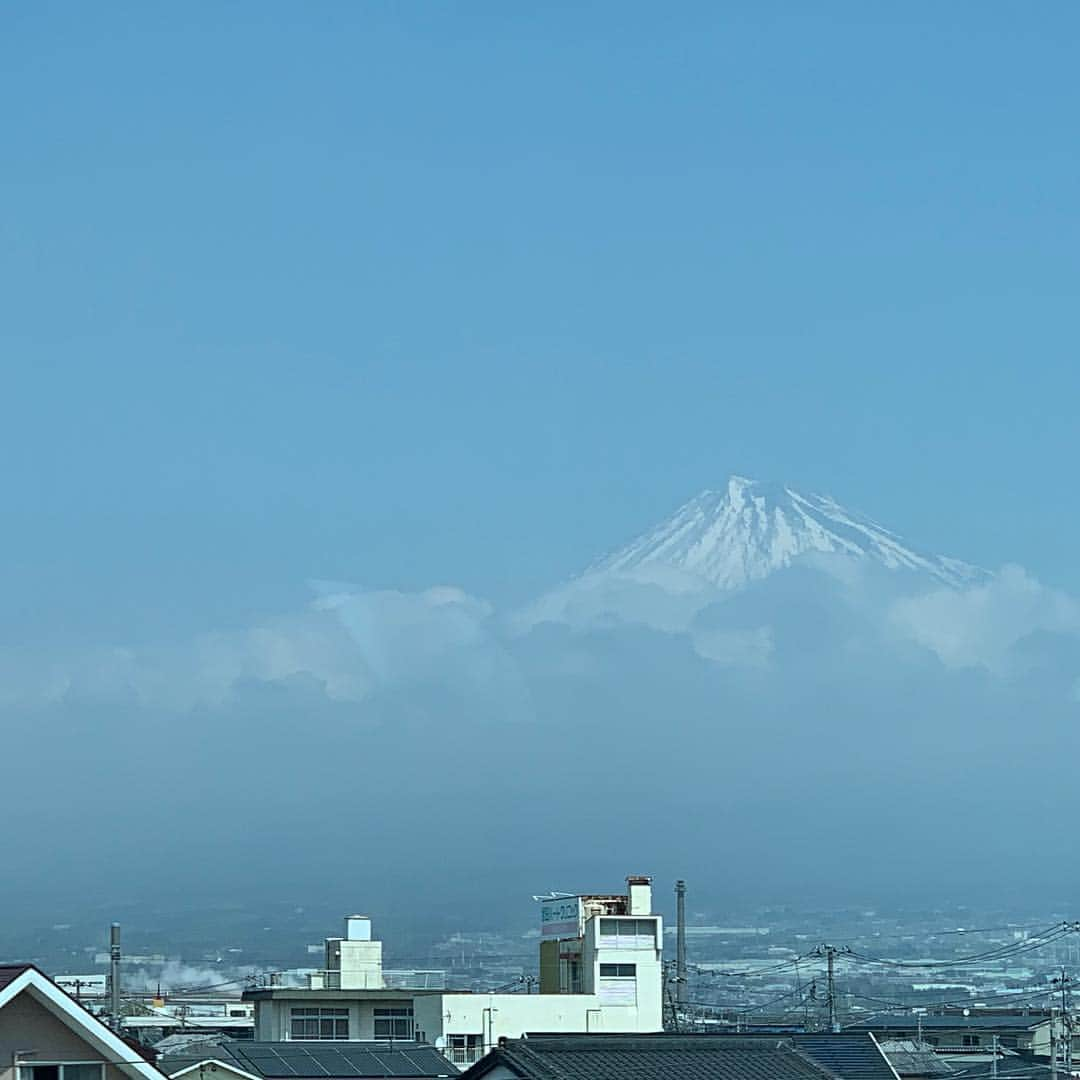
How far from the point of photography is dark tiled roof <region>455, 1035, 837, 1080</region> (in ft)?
93.1

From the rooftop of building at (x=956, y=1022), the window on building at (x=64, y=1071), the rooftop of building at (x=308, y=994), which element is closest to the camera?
the window on building at (x=64, y=1071)

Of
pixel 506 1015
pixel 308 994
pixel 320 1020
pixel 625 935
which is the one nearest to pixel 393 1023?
pixel 320 1020

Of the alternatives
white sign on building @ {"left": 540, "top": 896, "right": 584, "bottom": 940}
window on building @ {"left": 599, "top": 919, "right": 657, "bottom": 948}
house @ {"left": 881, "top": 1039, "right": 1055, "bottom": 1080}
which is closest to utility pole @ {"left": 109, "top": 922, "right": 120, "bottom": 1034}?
house @ {"left": 881, "top": 1039, "right": 1055, "bottom": 1080}

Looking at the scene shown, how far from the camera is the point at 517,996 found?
262ft

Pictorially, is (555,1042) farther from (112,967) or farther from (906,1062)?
(906,1062)

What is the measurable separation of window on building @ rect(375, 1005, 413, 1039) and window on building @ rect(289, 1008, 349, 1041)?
170 centimetres

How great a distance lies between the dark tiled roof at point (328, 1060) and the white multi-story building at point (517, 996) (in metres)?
13.2

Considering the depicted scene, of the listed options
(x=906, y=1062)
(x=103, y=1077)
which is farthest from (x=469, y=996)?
(x=103, y=1077)

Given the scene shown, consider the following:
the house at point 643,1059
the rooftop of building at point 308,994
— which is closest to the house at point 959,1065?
the rooftop of building at point 308,994

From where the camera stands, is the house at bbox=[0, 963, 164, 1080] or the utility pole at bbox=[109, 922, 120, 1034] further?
the utility pole at bbox=[109, 922, 120, 1034]

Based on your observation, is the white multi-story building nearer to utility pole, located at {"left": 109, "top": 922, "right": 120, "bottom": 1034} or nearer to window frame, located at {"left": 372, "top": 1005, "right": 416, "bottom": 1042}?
window frame, located at {"left": 372, "top": 1005, "right": 416, "bottom": 1042}

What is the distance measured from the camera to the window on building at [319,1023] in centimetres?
7350

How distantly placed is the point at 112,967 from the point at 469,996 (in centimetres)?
1829

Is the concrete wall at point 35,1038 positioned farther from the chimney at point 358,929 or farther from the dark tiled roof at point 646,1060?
the chimney at point 358,929
